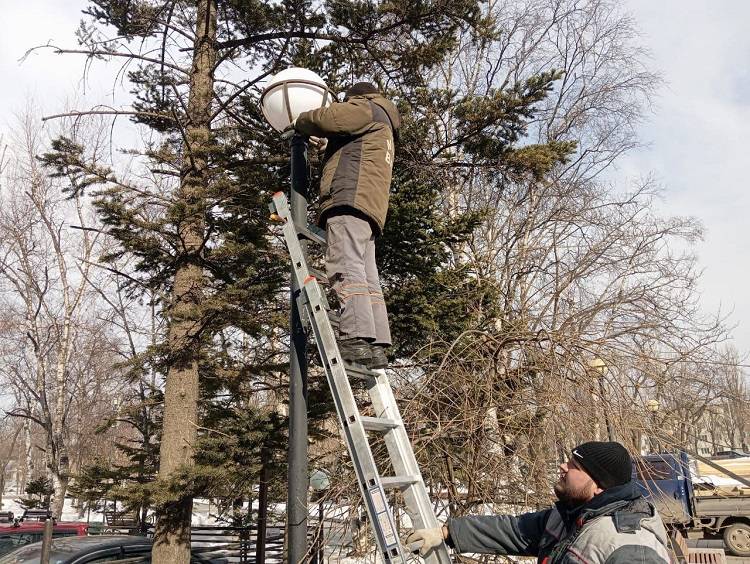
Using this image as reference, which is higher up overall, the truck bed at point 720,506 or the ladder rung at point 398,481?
the ladder rung at point 398,481

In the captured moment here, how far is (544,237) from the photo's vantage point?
841 inches

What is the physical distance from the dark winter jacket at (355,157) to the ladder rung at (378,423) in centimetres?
124

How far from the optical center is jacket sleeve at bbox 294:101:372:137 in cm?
377

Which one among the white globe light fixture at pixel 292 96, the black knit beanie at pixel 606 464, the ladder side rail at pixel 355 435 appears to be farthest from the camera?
the white globe light fixture at pixel 292 96

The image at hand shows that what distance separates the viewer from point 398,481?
3.07m

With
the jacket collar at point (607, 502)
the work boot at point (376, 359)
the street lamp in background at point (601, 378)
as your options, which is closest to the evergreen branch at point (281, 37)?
the street lamp in background at point (601, 378)

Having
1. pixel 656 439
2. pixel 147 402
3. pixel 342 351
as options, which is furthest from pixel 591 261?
pixel 342 351

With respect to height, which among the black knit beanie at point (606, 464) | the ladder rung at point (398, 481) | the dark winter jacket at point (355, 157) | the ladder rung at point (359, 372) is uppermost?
the dark winter jacket at point (355, 157)

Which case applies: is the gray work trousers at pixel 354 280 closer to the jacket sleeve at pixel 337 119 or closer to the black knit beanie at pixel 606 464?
the jacket sleeve at pixel 337 119

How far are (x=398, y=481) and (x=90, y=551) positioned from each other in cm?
412

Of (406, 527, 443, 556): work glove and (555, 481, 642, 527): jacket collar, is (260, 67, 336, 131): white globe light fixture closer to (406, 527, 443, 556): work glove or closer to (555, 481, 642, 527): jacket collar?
(406, 527, 443, 556): work glove

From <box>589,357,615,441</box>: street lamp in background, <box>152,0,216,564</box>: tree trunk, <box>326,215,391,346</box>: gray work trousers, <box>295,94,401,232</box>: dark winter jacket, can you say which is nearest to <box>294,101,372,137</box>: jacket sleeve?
<box>295,94,401,232</box>: dark winter jacket

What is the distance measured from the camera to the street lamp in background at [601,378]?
4.31m

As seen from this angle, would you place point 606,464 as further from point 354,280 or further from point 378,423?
point 354,280
